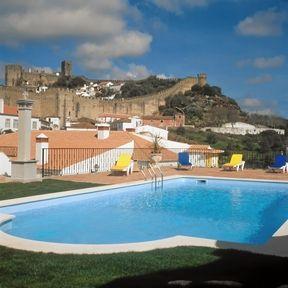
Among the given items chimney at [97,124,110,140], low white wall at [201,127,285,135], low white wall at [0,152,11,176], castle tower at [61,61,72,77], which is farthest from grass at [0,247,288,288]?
castle tower at [61,61,72,77]

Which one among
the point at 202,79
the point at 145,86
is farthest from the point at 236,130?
the point at 145,86

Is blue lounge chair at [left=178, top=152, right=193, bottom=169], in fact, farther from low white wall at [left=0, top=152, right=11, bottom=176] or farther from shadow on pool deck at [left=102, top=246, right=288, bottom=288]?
shadow on pool deck at [left=102, top=246, right=288, bottom=288]

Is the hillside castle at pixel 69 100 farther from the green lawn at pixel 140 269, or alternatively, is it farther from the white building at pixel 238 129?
the green lawn at pixel 140 269

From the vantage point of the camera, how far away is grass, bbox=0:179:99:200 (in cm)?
1023

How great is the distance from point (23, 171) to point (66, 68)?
10304 cm

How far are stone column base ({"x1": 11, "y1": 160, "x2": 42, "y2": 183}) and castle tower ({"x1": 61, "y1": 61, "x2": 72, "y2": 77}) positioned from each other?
101399mm

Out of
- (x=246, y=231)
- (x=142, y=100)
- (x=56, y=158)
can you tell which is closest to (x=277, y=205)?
(x=246, y=231)

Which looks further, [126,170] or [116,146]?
[116,146]

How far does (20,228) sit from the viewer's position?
7.73 m

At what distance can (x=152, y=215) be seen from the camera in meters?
9.67

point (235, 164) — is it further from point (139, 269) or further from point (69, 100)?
point (69, 100)

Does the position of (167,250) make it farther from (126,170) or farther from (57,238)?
(126,170)

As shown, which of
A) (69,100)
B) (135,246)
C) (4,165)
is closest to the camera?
(135,246)

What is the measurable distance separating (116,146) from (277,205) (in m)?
10.6
